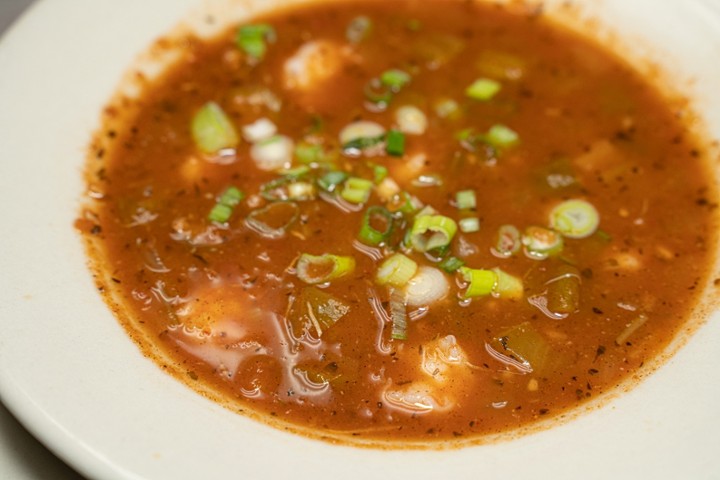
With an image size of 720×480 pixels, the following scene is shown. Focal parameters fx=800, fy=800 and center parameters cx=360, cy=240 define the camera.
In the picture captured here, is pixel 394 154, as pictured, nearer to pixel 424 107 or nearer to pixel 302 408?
pixel 424 107

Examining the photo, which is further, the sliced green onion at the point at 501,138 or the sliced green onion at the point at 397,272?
the sliced green onion at the point at 501,138

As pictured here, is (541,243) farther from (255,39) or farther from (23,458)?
(23,458)

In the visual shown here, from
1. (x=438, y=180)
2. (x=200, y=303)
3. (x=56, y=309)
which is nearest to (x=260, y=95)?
(x=438, y=180)

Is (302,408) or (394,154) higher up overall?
(394,154)

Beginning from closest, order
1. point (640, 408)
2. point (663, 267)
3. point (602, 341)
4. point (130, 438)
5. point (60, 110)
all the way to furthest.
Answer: point (130, 438) → point (640, 408) → point (602, 341) → point (663, 267) → point (60, 110)

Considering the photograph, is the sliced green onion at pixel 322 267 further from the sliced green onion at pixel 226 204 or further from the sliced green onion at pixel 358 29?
the sliced green onion at pixel 358 29

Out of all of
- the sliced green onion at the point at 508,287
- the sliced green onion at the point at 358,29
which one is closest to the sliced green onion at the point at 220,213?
the sliced green onion at the point at 508,287

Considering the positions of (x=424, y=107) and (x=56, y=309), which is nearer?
(x=56, y=309)
